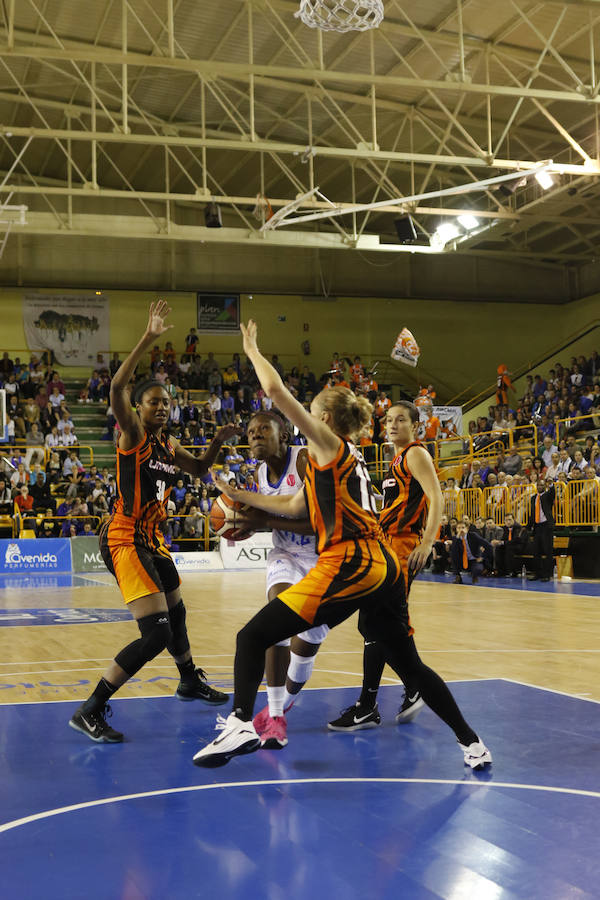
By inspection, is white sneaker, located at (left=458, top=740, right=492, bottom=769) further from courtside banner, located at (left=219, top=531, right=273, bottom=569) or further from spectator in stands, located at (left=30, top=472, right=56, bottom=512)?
spectator in stands, located at (left=30, top=472, right=56, bottom=512)

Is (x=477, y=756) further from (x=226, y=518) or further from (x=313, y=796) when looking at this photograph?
(x=226, y=518)

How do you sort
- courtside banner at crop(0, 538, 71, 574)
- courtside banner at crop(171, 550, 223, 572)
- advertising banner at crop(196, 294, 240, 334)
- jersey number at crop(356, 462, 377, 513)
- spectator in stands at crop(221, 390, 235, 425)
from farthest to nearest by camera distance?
advertising banner at crop(196, 294, 240, 334) → spectator in stands at crop(221, 390, 235, 425) → courtside banner at crop(171, 550, 223, 572) → courtside banner at crop(0, 538, 71, 574) → jersey number at crop(356, 462, 377, 513)

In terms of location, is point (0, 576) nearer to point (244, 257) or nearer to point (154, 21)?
point (154, 21)

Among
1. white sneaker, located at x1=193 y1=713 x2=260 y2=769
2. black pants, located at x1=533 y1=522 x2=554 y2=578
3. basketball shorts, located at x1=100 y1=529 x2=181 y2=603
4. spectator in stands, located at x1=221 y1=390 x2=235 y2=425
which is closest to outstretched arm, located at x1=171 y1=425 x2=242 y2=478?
basketball shorts, located at x1=100 y1=529 x2=181 y2=603

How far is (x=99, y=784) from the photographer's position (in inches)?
176

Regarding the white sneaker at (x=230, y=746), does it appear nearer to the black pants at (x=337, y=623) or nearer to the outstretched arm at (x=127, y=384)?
the black pants at (x=337, y=623)

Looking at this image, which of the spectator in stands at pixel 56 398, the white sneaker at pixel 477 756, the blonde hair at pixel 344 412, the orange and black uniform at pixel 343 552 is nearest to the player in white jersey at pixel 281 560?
the orange and black uniform at pixel 343 552

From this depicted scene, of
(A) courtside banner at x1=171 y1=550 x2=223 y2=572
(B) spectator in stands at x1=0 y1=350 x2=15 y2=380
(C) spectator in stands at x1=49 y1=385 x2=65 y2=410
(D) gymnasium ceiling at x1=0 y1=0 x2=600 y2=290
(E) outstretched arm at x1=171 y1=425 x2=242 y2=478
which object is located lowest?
(A) courtside banner at x1=171 y1=550 x2=223 y2=572

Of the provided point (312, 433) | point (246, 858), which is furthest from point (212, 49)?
point (246, 858)

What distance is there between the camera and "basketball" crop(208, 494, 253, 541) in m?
4.91

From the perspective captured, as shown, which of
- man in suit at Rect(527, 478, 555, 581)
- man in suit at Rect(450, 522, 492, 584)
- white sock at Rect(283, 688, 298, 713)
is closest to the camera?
white sock at Rect(283, 688, 298, 713)

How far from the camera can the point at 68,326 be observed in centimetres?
3347

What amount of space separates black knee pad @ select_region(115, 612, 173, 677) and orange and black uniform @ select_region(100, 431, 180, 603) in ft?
0.56

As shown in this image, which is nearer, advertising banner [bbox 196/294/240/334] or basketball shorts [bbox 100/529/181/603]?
basketball shorts [bbox 100/529/181/603]
